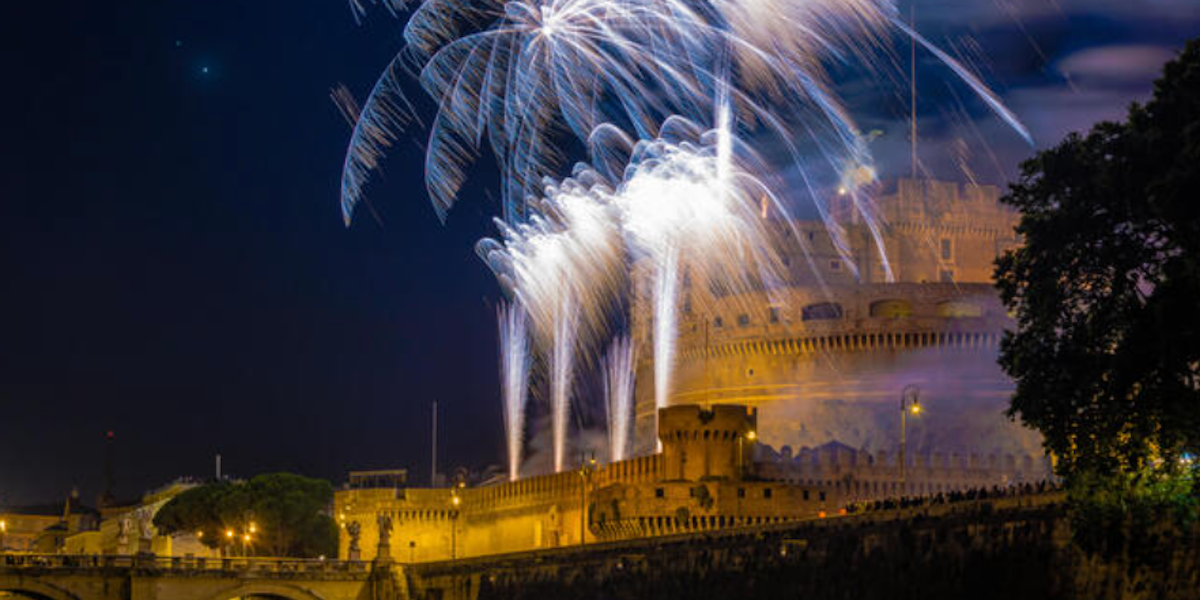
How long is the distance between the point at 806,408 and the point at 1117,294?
145 feet

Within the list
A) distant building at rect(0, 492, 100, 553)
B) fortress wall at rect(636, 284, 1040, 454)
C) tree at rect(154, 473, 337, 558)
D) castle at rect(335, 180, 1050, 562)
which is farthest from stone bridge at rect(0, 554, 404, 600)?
distant building at rect(0, 492, 100, 553)

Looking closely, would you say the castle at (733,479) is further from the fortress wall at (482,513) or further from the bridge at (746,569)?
the bridge at (746,569)

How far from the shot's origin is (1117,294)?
37.3 metres

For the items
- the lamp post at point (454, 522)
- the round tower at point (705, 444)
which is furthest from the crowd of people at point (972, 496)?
the lamp post at point (454, 522)

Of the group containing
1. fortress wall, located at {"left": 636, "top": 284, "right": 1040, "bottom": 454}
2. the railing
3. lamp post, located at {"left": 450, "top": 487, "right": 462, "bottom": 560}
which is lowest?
the railing

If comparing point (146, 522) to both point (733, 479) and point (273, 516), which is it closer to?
point (273, 516)

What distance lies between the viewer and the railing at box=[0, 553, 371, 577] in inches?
2625

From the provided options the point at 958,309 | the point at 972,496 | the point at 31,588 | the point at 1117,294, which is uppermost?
the point at 958,309

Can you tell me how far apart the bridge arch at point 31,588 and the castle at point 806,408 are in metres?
13.3

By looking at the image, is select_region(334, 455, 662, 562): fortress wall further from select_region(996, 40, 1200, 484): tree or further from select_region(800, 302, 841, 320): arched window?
select_region(996, 40, 1200, 484): tree

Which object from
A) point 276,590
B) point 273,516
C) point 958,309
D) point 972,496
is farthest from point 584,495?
point 273,516

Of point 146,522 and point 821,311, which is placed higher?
point 821,311

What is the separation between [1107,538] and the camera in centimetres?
3700

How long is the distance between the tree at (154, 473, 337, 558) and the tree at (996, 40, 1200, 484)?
6001 centimetres
